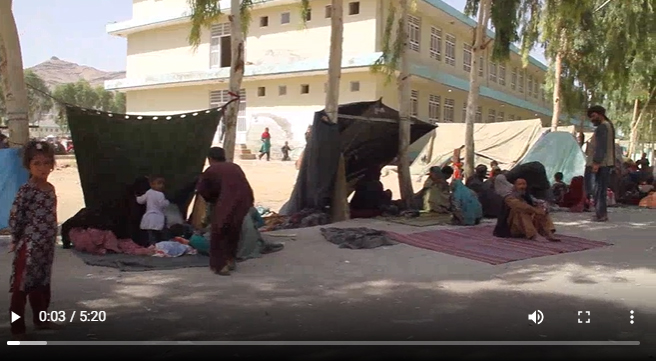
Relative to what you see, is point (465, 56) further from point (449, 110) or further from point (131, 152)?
point (131, 152)

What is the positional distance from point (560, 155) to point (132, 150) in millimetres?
10379

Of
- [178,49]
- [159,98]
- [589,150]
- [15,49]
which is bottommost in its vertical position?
[589,150]

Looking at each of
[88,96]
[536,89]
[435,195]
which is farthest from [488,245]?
[88,96]

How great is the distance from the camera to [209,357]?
3520 millimetres

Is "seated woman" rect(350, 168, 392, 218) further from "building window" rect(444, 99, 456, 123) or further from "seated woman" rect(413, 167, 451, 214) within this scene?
"building window" rect(444, 99, 456, 123)

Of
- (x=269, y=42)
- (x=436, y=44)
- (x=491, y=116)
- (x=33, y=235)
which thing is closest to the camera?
(x=33, y=235)

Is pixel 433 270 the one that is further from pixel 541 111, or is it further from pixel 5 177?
pixel 541 111

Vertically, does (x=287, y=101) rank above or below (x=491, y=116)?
below

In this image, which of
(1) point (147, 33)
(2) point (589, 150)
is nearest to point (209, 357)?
(2) point (589, 150)

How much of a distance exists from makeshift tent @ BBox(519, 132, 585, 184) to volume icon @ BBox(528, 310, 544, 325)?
32.3 ft

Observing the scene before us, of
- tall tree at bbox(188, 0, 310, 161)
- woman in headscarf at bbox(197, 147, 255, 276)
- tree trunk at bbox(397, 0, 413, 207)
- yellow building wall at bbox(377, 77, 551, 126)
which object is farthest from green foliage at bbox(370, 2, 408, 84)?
yellow building wall at bbox(377, 77, 551, 126)

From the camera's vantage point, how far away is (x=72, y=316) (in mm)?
4309

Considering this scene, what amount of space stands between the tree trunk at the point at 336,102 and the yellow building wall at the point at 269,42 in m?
Result: 10.6

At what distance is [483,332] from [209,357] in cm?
187
